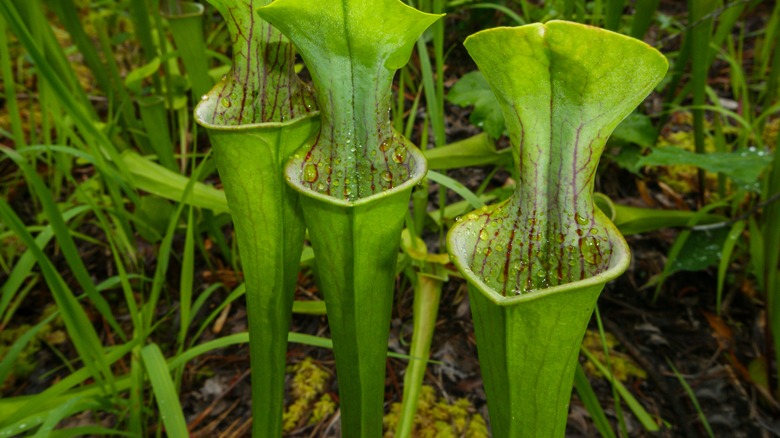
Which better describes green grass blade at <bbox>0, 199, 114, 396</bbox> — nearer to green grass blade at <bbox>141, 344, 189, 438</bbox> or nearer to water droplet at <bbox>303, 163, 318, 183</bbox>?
green grass blade at <bbox>141, 344, 189, 438</bbox>

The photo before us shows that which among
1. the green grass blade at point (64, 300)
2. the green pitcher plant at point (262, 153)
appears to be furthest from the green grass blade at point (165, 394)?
the green pitcher plant at point (262, 153)

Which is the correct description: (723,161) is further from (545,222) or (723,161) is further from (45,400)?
(45,400)

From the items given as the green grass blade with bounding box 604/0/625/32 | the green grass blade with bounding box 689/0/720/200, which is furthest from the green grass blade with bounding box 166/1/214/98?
the green grass blade with bounding box 689/0/720/200

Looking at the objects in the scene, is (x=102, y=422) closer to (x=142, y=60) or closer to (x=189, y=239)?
(x=189, y=239)

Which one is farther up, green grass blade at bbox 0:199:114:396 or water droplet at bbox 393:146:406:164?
water droplet at bbox 393:146:406:164

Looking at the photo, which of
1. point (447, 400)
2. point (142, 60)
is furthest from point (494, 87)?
point (142, 60)

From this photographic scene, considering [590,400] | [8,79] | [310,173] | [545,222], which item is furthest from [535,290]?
[8,79]
